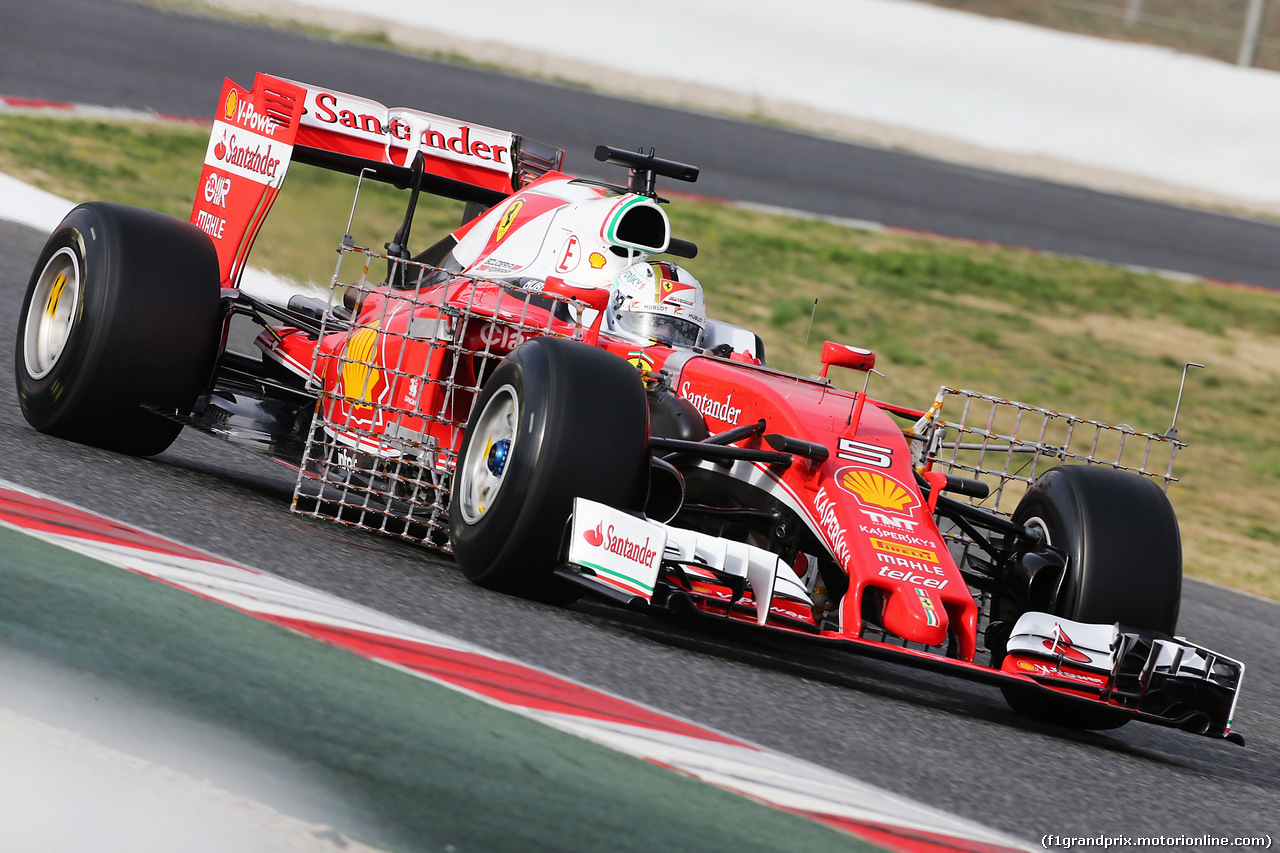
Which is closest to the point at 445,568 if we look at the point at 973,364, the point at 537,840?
the point at 537,840

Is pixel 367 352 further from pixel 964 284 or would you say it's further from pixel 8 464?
pixel 964 284

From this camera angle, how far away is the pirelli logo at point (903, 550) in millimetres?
5016

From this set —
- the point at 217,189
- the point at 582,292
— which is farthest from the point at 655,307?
the point at 217,189

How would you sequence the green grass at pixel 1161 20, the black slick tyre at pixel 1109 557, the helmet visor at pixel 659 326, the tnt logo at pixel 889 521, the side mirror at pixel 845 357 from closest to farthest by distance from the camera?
the tnt logo at pixel 889 521, the black slick tyre at pixel 1109 557, the side mirror at pixel 845 357, the helmet visor at pixel 659 326, the green grass at pixel 1161 20

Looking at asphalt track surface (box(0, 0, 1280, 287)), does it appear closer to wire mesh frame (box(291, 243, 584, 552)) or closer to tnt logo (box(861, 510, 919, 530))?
wire mesh frame (box(291, 243, 584, 552))

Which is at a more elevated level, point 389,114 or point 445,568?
point 389,114

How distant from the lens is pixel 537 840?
121 inches

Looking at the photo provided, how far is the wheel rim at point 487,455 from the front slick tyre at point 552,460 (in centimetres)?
2

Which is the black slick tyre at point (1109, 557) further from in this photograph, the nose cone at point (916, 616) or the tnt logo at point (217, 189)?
the tnt logo at point (217, 189)

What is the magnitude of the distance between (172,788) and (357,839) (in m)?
0.37

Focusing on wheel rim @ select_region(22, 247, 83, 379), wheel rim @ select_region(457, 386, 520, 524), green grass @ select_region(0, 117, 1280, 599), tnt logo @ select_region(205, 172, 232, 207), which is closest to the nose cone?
wheel rim @ select_region(457, 386, 520, 524)

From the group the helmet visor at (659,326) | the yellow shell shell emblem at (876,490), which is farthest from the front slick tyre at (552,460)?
the helmet visor at (659,326)

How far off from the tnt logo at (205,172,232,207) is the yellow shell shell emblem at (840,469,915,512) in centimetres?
352

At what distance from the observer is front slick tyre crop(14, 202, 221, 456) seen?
6.00 m
